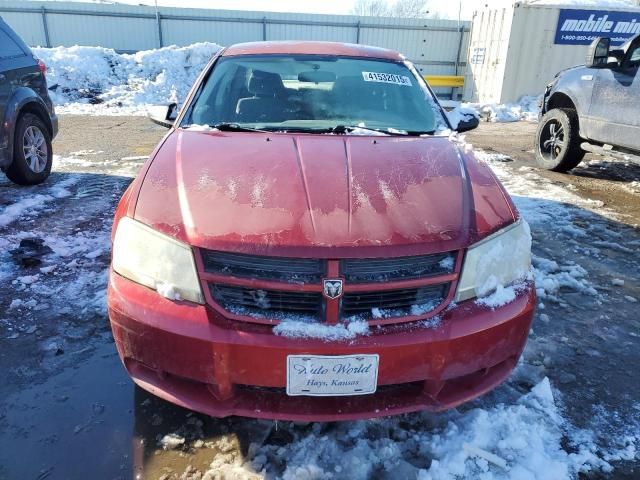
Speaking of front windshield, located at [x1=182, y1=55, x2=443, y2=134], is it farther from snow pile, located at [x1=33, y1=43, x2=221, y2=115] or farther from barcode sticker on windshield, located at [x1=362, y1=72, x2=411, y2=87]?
snow pile, located at [x1=33, y1=43, x2=221, y2=115]

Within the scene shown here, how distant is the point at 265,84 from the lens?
3146 mm

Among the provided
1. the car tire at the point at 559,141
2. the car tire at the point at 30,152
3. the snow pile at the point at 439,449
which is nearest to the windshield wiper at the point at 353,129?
the snow pile at the point at 439,449

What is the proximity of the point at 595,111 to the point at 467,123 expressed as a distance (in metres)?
3.64

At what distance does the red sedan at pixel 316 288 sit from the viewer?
170 cm

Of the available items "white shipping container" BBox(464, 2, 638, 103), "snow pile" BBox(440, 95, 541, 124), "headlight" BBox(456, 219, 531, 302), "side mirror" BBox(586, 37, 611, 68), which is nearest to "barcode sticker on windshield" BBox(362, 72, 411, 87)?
"headlight" BBox(456, 219, 531, 302)

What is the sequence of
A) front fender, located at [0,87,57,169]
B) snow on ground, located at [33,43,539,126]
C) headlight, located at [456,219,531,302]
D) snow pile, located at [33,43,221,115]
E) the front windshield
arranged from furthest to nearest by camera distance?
snow pile, located at [33,43,221,115]
snow on ground, located at [33,43,539,126]
front fender, located at [0,87,57,169]
the front windshield
headlight, located at [456,219,531,302]

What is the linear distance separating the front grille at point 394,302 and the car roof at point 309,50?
2180 mm

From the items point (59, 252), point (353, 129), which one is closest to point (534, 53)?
point (353, 129)

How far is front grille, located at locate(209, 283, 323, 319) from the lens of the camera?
1.74m

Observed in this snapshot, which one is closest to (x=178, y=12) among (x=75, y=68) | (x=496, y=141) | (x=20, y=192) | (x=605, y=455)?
(x=75, y=68)

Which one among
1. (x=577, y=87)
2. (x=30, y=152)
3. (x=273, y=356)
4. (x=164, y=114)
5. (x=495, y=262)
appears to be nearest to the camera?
(x=273, y=356)

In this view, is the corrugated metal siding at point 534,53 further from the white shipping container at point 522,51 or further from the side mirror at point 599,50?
the side mirror at point 599,50

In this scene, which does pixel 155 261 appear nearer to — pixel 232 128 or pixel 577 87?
pixel 232 128

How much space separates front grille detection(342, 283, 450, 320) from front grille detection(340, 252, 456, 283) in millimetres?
51
